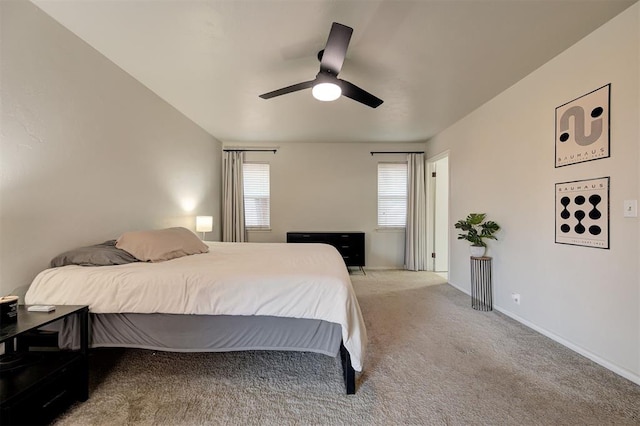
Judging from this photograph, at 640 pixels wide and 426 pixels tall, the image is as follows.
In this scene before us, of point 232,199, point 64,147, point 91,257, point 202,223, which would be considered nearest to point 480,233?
point 202,223

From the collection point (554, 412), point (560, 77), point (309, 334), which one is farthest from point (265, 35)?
point (554, 412)

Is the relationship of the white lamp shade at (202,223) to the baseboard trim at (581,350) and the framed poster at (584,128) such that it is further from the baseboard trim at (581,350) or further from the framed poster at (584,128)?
the framed poster at (584,128)

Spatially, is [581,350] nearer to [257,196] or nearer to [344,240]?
[344,240]

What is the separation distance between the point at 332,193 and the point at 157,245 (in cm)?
330

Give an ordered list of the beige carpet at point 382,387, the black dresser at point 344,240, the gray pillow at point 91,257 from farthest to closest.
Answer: the black dresser at point 344,240
the gray pillow at point 91,257
the beige carpet at point 382,387

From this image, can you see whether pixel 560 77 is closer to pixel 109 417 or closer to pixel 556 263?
pixel 556 263

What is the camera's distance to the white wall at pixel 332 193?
4992 mm

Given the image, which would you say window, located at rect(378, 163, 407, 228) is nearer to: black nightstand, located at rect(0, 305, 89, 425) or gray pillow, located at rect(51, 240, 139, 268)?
gray pillow, located at rect(51, 240, 139, 268)

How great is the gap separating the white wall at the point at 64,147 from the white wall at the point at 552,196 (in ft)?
12.6

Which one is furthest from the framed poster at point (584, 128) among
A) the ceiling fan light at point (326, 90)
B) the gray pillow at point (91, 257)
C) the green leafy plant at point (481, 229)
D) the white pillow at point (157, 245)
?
the gray pillow at point (91, 257)

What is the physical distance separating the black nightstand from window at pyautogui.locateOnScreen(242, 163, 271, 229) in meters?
3.46

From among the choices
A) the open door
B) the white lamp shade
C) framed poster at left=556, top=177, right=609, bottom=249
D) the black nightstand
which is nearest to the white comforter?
the black nightstand

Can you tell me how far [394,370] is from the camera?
186 centimetres

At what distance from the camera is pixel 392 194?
5070 millimetres
